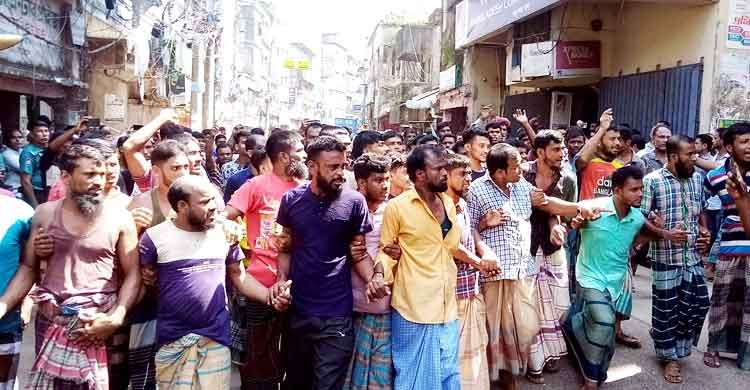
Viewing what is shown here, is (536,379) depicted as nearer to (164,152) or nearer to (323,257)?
(323,257)

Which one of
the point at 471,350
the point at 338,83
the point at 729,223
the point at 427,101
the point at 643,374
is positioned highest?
the point at 338,83

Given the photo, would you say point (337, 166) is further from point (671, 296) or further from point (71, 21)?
point (71, 21)

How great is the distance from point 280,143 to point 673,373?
132 inches

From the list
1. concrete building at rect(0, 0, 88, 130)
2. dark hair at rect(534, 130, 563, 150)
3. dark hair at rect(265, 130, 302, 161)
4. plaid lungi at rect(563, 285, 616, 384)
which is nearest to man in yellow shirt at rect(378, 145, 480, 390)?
dark hair at rect(265, 130, 302, 161)

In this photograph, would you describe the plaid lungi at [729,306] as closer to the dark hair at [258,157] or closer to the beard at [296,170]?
the beard at [296,170]

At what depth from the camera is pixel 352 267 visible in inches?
143

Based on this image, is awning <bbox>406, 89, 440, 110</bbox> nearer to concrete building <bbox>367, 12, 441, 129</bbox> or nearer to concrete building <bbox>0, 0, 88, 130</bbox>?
concrete building <bbox>367, 12, 441, 129</bbox>

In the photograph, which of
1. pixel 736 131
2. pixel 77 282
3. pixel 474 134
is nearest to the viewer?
pixel 77 282

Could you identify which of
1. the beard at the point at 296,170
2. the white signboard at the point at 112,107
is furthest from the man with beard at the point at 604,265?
the white signboard at the point at 112,107

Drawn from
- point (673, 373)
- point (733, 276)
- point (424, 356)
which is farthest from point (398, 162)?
point (733, 276)

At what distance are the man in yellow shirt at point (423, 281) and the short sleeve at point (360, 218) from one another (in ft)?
0.35

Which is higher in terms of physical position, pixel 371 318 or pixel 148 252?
pixel 148 252

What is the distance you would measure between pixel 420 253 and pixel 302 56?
222ft

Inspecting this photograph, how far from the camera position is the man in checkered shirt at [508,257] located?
13.6ft
